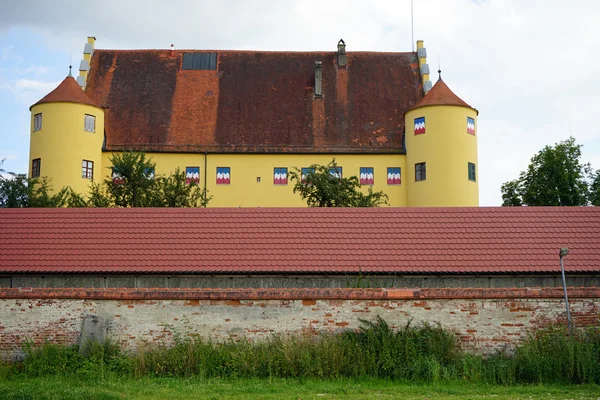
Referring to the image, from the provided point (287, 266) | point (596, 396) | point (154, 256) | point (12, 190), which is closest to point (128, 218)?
point (154, 256)

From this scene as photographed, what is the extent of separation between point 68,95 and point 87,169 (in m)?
4.32

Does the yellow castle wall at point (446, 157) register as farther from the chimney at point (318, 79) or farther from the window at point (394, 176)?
the chimney at point (318, 79)

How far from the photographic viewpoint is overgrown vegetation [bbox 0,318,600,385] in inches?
621

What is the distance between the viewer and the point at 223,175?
45969 mm

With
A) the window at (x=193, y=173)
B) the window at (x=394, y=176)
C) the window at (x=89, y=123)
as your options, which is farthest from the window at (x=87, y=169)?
the window at (x=394, y=176)

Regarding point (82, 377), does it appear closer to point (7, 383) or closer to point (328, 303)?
point (7, 383)

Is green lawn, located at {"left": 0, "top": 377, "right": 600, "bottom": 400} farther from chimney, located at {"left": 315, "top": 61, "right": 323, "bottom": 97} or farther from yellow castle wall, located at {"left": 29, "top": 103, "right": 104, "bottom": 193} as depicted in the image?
chimney, located at {"left": 315, "top": 61, "right": 323, "bottom": 97}

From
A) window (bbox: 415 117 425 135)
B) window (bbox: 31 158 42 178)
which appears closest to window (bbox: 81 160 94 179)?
window (bbox: 31 158 42 178)

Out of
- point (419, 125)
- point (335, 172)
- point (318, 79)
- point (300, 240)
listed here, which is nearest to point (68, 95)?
point (318, 79)

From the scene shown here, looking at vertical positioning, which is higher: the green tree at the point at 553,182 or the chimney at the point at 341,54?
the chimney at the point at 341,54

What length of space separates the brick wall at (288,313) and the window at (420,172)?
27.4m

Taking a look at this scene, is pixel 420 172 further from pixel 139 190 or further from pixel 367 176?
pixel 139 190

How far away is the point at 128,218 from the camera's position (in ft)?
76.1

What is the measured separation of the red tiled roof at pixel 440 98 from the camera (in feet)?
145
